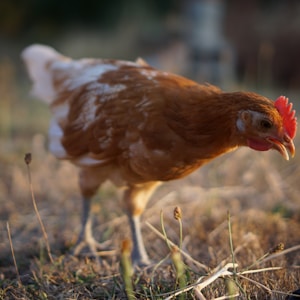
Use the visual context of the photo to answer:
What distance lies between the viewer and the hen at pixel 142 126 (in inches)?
90.4

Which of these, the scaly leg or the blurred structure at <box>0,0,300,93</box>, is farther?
the blurred structure at <box>0,0,300,93</box>

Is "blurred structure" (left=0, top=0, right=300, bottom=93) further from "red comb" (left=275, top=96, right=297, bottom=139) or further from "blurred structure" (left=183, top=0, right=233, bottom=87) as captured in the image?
"red comb" (left=275, top=96, right=297, bottom=139)

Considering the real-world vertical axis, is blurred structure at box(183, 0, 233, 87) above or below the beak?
above

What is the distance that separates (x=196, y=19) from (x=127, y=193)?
28.5 feet

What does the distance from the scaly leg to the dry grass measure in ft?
0.35

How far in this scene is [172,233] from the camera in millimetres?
3389

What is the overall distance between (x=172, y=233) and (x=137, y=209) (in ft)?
1.40

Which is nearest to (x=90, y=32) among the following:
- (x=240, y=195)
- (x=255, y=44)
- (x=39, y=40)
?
(x=39, y=40)

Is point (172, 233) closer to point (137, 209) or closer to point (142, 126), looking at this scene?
point (137, 209)

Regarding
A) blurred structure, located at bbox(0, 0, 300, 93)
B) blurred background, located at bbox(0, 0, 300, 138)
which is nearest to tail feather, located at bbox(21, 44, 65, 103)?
blurred background, located at bbox(0, 0, 300, 138)

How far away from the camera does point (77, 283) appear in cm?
246

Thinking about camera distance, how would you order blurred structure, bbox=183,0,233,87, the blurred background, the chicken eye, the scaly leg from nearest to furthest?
the chicken eye, the scaly leg, blurred structure, bbox=183,0,233,87, the blurred background

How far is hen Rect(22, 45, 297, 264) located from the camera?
2297 millimetres

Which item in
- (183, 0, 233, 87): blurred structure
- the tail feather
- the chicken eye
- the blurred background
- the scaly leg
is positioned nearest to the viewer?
the chicken eye
